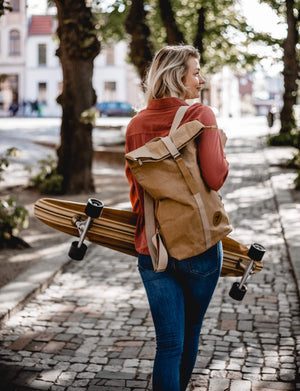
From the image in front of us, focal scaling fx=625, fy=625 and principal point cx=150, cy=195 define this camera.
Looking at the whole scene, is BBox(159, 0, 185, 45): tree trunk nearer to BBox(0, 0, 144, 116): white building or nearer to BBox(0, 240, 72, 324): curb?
BBox(0, 240, 72, 324): curb

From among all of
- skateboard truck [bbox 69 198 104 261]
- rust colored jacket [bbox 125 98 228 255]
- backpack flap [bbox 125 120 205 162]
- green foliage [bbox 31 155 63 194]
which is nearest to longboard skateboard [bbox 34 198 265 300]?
skateboard truck [bbox 69 198 104 261]

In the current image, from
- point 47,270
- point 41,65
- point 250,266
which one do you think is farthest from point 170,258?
point 41,65

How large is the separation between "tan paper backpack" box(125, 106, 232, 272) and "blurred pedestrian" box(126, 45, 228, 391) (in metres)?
0.05

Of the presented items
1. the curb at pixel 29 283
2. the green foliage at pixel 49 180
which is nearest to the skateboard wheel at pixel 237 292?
the curb at pixel 29 283

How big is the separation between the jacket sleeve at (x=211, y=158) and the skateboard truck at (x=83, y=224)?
1.78 feet

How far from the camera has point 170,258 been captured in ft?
8.89

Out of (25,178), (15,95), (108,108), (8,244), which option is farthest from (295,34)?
(15,95)

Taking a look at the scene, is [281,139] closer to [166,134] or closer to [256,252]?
[256,252]

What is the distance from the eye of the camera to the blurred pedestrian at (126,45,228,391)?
2.71 m

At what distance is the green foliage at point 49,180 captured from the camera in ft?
39.9

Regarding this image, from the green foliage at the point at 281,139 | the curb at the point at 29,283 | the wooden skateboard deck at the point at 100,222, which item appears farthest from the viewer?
the green foliage at the point at 281,139

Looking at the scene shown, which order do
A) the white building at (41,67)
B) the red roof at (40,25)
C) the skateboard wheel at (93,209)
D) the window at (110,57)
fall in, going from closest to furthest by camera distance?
the skateboard wheel at (93,209) → the white building at (41,67) → the red roof at (40,25) → the window at (110,57)

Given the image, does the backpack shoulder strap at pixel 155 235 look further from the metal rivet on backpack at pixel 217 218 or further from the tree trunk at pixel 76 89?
the tree trunk at pixel 76 89

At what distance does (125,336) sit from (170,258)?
2284 millimetres
